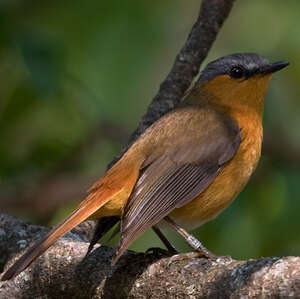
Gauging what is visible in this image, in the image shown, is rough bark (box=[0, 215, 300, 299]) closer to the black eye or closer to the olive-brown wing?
the olive-brown wing

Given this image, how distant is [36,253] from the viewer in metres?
3.68

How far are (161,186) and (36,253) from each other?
3.13 feet

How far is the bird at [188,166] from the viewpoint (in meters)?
4.02

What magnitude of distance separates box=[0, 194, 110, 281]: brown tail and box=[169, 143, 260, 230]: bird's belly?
60 centimetres

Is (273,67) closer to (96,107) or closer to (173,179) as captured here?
(173,179)

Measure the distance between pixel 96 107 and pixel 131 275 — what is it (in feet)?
7.56

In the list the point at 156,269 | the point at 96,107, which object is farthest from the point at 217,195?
the point at 96,107

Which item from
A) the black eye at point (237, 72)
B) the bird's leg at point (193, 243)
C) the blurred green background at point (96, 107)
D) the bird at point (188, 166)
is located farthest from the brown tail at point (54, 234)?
the black eye at point (237, 72)

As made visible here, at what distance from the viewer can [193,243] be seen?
422 cm

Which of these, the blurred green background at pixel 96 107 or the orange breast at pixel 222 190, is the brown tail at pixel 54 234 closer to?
the orange breast at pixel 222 190

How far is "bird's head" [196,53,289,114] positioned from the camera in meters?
5.11

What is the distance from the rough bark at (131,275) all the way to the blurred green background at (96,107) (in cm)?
125

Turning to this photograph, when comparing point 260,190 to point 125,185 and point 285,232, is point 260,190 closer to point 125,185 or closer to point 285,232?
point 285,232

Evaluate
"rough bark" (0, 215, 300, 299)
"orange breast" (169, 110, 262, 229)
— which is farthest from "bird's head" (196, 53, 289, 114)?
"rough bark" (0, 215, 300, 299)
